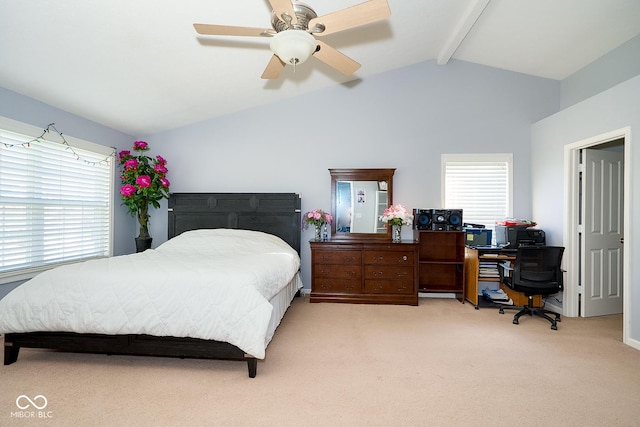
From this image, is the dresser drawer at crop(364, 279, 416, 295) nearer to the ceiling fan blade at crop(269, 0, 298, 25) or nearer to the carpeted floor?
the carpeted floor

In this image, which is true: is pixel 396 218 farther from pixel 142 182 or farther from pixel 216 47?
pixel 142 182

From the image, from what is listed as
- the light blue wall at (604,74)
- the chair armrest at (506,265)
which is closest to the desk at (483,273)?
the chair armrest at (506,265)

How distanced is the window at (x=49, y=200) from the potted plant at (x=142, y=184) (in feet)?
0.85

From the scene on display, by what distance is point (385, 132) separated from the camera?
4594 mm

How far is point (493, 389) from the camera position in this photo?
6.91 feet

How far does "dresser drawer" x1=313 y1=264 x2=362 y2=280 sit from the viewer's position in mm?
4117

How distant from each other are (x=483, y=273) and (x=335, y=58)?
332cm

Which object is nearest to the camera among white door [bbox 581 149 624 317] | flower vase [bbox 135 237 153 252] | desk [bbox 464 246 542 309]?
white door [bbox 581 149 624 317]

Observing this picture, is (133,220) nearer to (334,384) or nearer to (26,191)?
(26,191)

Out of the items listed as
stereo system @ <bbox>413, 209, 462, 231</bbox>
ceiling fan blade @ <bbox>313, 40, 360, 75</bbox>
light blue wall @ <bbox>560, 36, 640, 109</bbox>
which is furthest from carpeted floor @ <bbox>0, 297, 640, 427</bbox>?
light blue wall @ <bbox>560, 36, 640, 109</bbox>

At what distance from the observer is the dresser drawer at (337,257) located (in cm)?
411

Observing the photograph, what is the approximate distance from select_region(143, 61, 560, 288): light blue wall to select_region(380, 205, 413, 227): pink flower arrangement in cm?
31

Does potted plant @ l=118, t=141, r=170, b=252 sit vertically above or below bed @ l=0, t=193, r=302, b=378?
above

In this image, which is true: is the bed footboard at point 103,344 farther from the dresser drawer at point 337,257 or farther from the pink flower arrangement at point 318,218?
the pink flower arrangement at point 318,218
